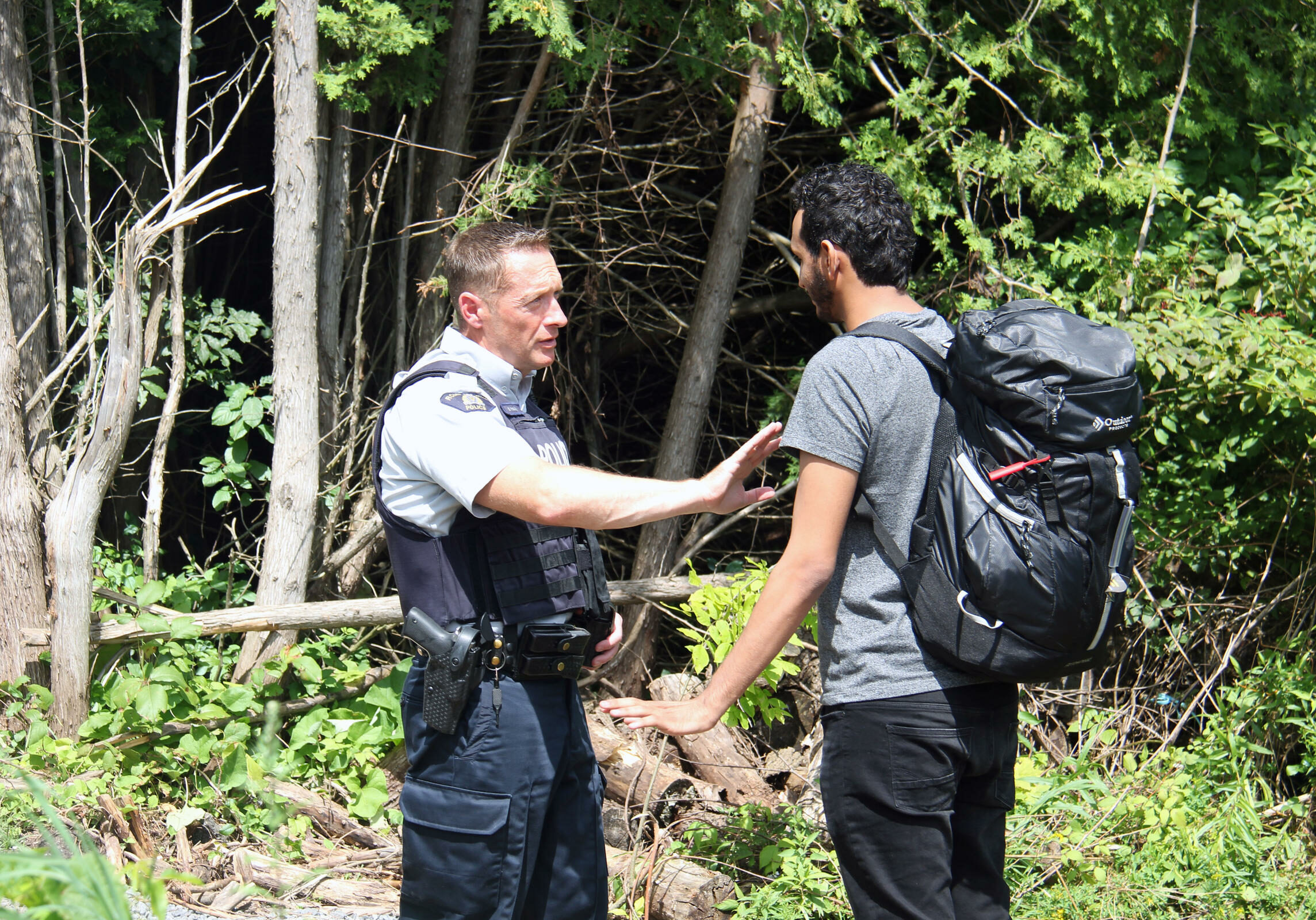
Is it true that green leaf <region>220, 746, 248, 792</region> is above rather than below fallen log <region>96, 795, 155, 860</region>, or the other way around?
above

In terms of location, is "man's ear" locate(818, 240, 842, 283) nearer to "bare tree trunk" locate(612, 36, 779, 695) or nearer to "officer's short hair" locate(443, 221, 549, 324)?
"officer's short hair" locate(443, 221, 549, 324)

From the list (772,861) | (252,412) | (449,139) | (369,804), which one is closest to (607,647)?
Result: (772,861)

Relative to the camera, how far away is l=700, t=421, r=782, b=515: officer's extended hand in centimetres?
204

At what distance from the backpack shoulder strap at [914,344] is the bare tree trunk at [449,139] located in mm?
2845

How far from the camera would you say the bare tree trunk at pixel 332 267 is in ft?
14.3

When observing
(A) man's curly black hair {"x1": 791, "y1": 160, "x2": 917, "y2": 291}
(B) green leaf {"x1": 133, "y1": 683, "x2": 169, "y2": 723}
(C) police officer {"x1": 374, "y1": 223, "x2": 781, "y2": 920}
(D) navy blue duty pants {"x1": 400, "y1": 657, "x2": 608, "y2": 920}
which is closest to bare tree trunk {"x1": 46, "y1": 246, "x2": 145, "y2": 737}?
(B) green leaf {"x1": 133, "y1": 683, "x2": 169, "y2": 723}

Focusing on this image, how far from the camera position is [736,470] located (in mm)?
2053

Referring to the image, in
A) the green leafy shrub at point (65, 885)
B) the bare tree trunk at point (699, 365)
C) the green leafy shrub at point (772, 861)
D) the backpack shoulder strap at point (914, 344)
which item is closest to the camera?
the green leafy shrub at point (65, 885)

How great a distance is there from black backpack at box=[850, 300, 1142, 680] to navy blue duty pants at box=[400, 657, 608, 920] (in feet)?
2.67

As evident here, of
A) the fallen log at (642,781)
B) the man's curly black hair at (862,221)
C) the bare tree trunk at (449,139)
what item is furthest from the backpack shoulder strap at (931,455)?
the bare tree trunk at (449,139)

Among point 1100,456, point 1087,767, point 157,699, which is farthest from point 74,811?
point 1087,767

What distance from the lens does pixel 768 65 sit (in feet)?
13.8

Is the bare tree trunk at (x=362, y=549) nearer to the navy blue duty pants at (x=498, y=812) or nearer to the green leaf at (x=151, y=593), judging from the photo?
the green leaf at (x=151, y=593)

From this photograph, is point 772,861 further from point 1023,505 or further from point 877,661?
point 1023,505
